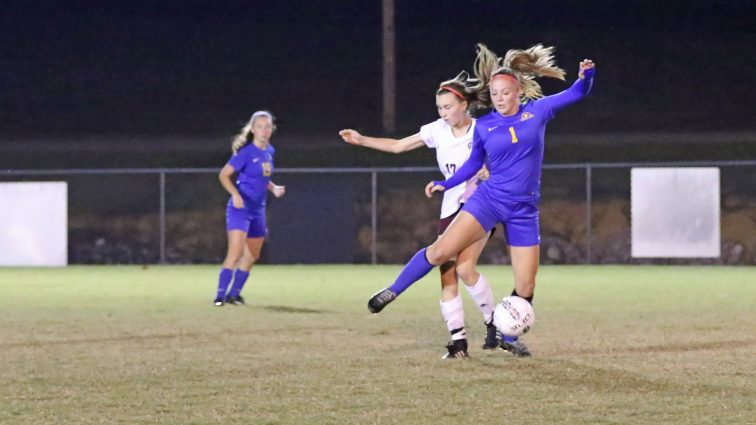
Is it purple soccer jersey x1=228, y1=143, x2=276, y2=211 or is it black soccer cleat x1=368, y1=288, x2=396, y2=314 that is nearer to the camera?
black soccer cleat x1=368, y1=288, x2=396, y2=314

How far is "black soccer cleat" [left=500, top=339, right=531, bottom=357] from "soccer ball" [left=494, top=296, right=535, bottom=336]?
47 centimetres

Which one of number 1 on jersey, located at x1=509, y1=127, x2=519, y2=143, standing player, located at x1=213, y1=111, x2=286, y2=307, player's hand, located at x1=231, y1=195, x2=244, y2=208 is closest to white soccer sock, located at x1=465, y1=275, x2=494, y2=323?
number 1 on jersey, located at x1=509, y1=127, x2=519, y2=143

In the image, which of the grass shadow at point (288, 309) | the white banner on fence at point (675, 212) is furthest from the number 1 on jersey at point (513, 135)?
the white banner on fence at point (675, 212)

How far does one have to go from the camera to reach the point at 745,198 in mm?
26594

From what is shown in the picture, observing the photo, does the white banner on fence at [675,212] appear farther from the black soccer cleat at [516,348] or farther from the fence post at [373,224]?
the black soccer cleat at [516,348]

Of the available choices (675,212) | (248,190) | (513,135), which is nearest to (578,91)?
(513,135)

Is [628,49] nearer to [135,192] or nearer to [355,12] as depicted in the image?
[355,12]

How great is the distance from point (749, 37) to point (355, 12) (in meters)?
14.8

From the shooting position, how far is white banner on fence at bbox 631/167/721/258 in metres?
24.0

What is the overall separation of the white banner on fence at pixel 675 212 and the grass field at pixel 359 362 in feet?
25.9

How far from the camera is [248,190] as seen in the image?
46.3 feet

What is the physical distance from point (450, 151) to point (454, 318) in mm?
1120

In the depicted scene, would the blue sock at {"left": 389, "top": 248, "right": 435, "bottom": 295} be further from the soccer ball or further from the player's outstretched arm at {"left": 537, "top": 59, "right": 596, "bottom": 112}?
the player's outstretched arm at {"left": 537, "top": 59, "right": 596, "bottom": 112}

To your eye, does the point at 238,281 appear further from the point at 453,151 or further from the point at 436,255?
the point at 436,255
